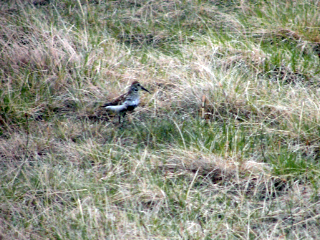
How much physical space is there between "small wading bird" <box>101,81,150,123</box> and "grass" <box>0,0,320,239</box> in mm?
194

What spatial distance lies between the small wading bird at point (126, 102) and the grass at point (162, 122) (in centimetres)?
19

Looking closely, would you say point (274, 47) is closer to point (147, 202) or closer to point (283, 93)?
point (283, 93)

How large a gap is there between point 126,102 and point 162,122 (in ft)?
1.57

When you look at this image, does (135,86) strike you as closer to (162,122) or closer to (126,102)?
(126,102)

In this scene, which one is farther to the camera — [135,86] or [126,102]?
[135,86]

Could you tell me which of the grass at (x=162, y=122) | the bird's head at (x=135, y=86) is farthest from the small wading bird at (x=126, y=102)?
the grass at (x=162, y=122)

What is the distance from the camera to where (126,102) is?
524 cm

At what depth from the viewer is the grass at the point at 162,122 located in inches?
149

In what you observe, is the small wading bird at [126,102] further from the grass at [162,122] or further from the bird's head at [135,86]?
the grass at [162,122]

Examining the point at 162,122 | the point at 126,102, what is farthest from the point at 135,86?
the point at 162,122

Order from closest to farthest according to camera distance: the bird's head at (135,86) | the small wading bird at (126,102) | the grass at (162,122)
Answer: the grass at (162,122) → the small wading bird at (126,102) → the bird's head at (135,86)

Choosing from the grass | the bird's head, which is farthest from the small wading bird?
the grass

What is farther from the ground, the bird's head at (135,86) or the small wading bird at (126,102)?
the bird's head at (135,86)

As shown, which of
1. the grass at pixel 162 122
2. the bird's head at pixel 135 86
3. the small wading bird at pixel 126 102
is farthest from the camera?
the bird's head at pixel 135 86
